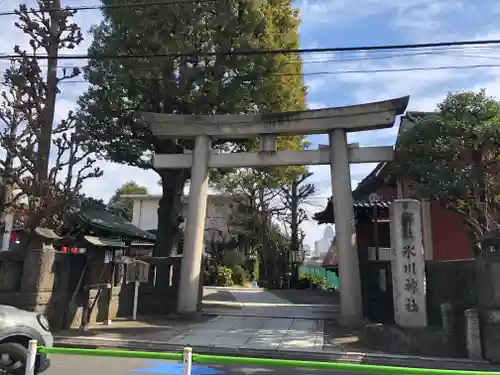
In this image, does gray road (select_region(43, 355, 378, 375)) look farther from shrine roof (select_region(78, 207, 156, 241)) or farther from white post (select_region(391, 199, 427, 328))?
shrine roof (select_region(78, 207, 156, 241))

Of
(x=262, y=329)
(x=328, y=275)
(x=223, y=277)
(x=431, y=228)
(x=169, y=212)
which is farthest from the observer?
(x=328, y=275)

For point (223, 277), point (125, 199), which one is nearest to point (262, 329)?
point (223, 277)

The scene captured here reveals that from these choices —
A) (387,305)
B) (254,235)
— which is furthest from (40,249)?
(254,235)

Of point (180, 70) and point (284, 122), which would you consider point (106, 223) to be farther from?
point (284, 122)

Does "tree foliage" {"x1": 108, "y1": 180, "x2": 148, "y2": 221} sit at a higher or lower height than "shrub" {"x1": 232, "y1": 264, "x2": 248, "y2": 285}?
higher

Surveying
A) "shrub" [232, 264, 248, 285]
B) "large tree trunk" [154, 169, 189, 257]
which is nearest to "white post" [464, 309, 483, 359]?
"large tree trunk" [154, 169, 189, 257]

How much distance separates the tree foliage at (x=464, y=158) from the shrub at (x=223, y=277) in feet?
62.6

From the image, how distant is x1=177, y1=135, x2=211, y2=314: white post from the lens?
12.9m

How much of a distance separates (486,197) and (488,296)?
3203 millimetres

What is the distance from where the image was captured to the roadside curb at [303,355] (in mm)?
8016

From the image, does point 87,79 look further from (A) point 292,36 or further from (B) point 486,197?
(B) point 486,197

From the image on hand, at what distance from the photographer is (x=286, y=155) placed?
1360 cm

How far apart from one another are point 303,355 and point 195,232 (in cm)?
569

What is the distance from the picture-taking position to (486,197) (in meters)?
10.8
